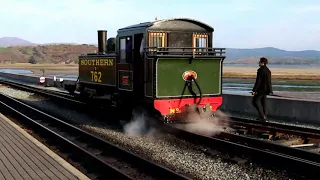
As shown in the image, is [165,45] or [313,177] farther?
[165,45]

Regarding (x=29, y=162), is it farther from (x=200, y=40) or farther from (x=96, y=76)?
(x=96, y=76)

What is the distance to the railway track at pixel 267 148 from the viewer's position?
25.4 feet

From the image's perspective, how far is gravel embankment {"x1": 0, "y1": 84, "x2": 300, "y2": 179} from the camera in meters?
7.81

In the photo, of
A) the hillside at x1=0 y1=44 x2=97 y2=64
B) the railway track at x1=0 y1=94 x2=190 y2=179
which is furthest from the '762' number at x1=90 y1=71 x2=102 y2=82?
the hillside at x1=0 y1=44 x2=97 y2=64

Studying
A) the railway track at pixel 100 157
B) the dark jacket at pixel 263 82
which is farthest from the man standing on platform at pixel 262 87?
the railway track at pixel 100 157

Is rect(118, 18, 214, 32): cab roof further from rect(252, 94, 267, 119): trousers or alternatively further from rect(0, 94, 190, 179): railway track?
rect(0, 94, 190, 179): railway track

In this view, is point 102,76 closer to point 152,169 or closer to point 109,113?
point 109,113

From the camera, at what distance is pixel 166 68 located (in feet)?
37.7

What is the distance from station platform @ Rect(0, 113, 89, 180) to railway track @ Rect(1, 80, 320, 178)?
363 centimetres

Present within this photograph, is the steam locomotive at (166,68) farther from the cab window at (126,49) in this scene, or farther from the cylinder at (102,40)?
the cylinder at (102,40)

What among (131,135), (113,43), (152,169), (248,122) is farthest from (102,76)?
(152,169)

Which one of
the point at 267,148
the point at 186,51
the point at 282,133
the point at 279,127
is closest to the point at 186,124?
the point at 186,51

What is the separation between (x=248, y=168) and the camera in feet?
26.9

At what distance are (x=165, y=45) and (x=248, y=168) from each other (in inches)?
201
